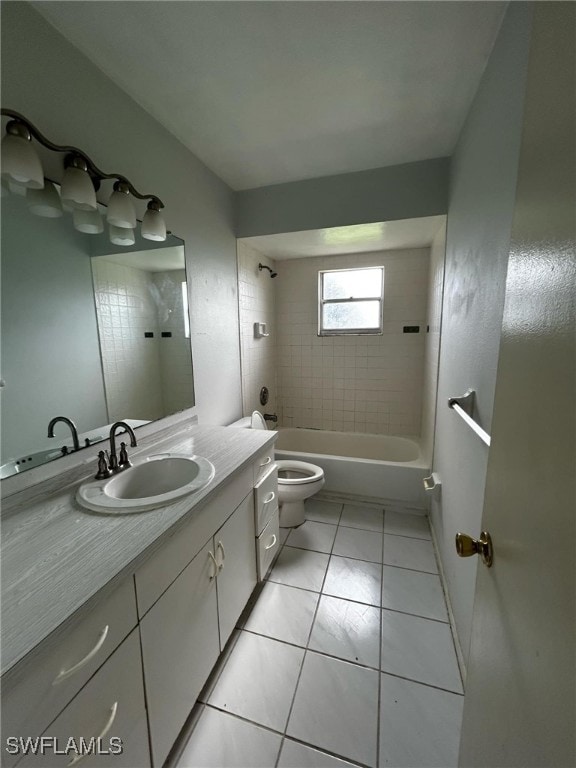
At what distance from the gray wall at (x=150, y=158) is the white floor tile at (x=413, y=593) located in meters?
1.46

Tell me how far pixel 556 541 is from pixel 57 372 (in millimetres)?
1465

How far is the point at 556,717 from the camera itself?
0.36 metres

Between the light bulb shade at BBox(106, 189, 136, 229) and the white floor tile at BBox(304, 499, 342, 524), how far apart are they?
84.7 inches

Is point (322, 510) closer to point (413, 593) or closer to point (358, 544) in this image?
point (358, 544)

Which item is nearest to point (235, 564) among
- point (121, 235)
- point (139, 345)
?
point (139, 345)

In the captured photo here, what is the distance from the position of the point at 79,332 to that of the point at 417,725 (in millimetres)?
1955

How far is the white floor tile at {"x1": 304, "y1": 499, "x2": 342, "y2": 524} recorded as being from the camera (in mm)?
2213

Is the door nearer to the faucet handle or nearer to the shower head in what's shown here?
the faucet handle

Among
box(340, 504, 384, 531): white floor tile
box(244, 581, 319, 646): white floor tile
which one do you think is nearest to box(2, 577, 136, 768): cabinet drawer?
box(244, 581, 319, 646): white floor tile

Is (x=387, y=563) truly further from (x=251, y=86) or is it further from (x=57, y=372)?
A: (x=251, y=86)

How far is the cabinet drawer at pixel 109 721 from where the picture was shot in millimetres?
585

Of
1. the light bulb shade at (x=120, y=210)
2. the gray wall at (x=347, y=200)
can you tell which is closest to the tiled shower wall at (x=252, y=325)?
the gray wall at (x=347, y=200)

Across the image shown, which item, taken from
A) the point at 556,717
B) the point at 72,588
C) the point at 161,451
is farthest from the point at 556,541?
the point at 161,451

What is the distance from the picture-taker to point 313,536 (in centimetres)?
202
